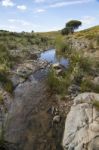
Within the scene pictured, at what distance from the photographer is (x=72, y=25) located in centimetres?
9494

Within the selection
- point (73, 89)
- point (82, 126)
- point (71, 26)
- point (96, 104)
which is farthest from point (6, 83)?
point (71, 26)

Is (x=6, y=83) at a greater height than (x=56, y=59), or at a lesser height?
greater

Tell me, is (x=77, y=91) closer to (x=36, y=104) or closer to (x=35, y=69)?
(x=36, y=104)

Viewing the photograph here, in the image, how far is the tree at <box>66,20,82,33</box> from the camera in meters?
93.7

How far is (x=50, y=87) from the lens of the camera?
64.2 feet

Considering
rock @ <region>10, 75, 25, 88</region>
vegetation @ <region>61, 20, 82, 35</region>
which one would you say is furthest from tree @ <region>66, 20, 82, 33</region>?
rock @ <region>10, 75, 25, 88</region>

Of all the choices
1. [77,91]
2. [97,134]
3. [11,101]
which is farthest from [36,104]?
[97,134]

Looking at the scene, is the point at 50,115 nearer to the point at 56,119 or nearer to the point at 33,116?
the point at 56,119

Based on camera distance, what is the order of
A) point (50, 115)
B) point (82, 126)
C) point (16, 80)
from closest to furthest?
1. point (82, 126)
2. point (50, 115)
3. point (16, 80)

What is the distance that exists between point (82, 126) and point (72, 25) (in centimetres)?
8387

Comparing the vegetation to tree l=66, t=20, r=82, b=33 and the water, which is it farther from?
the water

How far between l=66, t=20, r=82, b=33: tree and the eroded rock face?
79890 millimetres

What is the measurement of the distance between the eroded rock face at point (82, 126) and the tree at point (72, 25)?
79.9 m

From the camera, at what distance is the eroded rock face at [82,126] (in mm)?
12016
